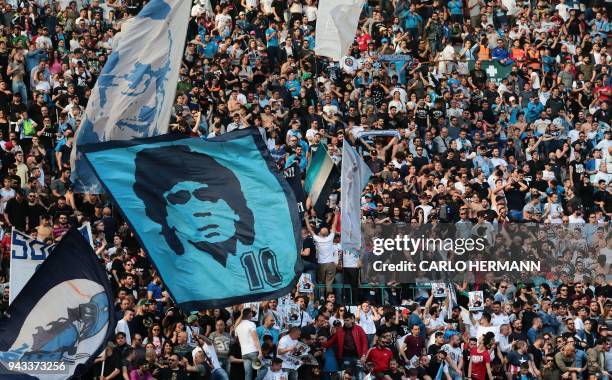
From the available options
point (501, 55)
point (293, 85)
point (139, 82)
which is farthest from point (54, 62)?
point (501, 55)

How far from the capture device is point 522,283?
29.1m

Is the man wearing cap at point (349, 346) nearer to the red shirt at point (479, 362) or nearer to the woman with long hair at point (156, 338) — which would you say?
the red shirt at point (479, 362)

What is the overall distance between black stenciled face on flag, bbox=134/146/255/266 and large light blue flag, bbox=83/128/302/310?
1cm

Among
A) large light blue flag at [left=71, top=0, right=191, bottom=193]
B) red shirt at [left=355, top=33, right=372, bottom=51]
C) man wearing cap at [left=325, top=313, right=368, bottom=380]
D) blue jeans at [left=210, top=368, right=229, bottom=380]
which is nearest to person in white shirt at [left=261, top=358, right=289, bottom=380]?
blue jeans at [left=210, top=368, right=229, bottom=380]

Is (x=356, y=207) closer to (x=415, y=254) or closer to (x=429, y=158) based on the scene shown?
(x=415, y=254)

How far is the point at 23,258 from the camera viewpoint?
2259 cm

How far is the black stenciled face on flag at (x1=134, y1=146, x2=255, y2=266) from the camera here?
1941 cm

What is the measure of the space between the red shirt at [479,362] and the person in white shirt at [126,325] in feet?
18.4

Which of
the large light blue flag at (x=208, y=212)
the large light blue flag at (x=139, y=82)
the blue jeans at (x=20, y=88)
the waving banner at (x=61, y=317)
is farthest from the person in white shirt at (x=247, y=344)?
the blue jeans at (x=20, y=88)

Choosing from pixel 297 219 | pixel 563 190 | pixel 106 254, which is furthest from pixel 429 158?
pixel 297 219

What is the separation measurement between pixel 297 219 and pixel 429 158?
42.3ft

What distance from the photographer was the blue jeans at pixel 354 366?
25.5m

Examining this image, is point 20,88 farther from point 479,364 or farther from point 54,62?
point 479,364

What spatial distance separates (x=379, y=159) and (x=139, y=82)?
360 inches
